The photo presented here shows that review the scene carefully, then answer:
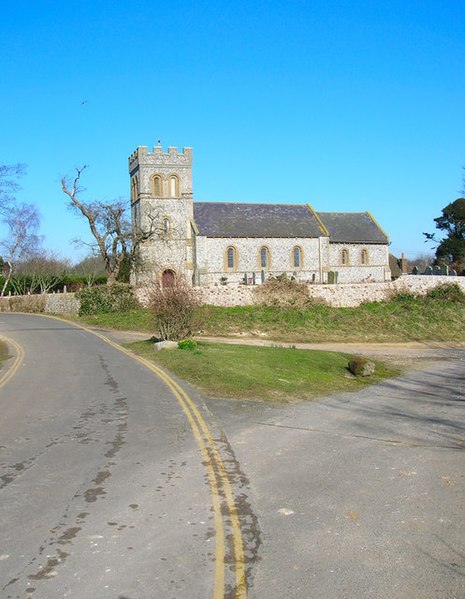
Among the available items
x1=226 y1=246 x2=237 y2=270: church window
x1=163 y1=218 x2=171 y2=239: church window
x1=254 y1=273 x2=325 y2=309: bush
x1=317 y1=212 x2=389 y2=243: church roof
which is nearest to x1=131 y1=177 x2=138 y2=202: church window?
x1=163 y1=218 x2=171 y2=239: church window

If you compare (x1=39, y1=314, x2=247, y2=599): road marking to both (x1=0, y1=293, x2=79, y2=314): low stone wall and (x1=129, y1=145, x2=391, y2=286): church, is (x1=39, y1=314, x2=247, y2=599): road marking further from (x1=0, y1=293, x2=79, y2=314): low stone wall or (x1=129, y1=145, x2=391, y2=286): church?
(x1=129, y1=145, x2=391, y2=286): church

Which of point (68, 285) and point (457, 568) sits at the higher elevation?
point (68, 285)

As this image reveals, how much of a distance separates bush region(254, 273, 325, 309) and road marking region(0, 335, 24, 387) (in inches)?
809

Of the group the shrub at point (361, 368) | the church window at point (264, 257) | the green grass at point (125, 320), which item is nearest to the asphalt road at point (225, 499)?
the shrub at point (361, 368)

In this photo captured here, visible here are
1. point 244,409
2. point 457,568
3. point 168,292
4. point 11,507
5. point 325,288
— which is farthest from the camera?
point 325,288

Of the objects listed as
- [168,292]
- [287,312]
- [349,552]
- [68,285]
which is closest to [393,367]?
[168,292]

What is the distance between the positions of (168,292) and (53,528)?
796 inches

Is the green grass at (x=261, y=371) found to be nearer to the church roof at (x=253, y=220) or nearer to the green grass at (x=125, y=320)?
the green grass at (x=125, y=320)

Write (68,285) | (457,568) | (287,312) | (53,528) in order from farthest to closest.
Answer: (68,285) < (287,312) < (53,528) < (457,568)

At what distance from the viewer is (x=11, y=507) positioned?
767 cm

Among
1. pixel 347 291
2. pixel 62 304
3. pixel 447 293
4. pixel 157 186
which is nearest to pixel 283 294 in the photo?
pixel 347 291

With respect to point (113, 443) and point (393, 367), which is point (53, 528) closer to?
point (113, 443)

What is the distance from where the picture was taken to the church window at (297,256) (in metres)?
63.9

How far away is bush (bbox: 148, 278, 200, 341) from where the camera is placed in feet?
88.9
